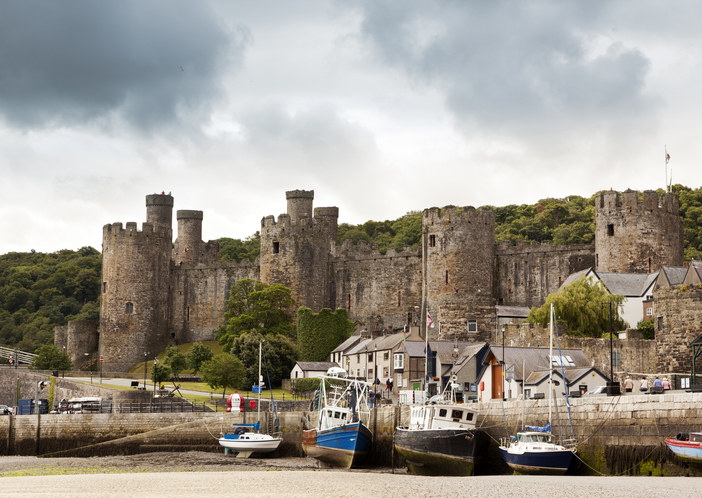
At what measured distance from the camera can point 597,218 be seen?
4734cm

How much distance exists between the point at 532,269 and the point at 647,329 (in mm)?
13593

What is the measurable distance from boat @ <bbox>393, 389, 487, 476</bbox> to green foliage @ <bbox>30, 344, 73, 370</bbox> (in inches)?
1214

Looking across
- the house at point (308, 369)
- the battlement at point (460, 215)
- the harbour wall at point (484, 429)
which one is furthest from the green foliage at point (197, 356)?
the harbour wall at point (484, 429)

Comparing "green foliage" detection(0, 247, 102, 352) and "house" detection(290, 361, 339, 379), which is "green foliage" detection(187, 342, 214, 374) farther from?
"green foliage" detection(0, 247, 102, 352)

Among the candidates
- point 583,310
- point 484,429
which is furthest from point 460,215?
point 484,429

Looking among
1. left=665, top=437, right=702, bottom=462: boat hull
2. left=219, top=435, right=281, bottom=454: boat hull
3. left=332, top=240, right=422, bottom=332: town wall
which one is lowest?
left=219, top=435, right=281, bottom=454: boat hull

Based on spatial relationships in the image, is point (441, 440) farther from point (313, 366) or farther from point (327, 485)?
point (313, 366)

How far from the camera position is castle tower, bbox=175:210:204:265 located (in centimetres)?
6750

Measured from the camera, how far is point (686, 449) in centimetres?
Result: 2008

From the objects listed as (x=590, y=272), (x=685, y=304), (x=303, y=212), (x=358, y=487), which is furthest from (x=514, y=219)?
(x=358, y=487)

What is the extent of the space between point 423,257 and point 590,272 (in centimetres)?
868

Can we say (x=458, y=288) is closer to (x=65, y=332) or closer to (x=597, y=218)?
(x=597, y=218)

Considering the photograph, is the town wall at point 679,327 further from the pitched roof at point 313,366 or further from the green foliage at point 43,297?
the green foliage at point 43,297

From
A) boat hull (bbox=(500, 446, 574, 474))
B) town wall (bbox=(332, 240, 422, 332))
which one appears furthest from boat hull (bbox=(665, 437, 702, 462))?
town wall (bbox=(332, 240, 422, 332))
